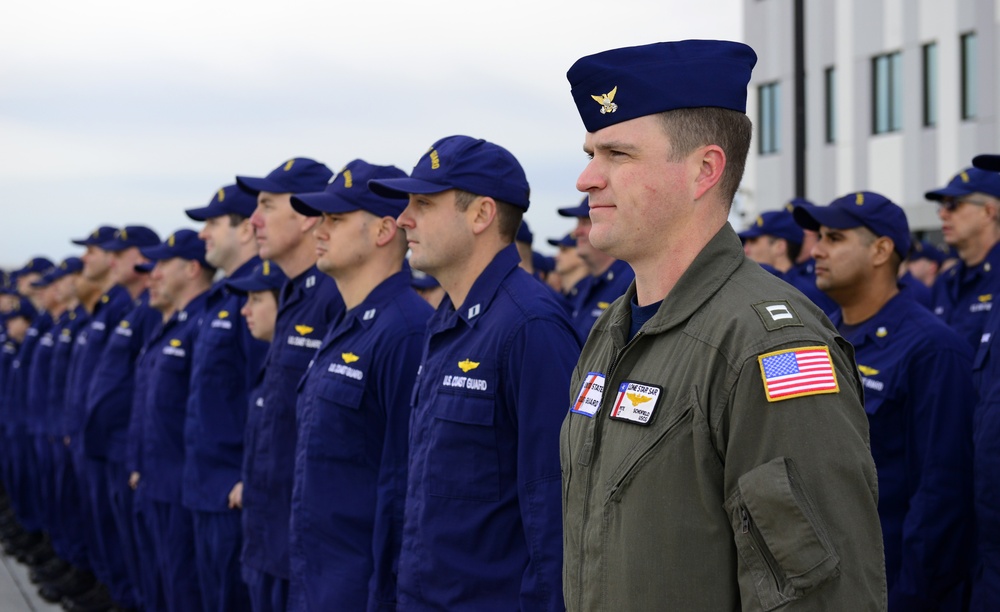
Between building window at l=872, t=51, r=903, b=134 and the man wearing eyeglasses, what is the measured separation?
1707cm

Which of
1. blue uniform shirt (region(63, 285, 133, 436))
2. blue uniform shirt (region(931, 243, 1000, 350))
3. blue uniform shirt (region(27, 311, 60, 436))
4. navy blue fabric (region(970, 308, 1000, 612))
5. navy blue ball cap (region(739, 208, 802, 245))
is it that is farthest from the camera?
blue uniform shirt (region(27, 311, 60, 436))

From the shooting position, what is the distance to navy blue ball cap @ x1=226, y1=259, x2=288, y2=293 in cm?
Result: 585

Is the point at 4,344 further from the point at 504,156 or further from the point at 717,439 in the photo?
the point at 717,439

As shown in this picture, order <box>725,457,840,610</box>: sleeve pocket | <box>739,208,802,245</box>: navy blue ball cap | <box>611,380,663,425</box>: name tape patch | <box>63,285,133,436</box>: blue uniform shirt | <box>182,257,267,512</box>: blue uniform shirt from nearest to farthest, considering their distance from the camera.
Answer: <box>725,457,840,610</box>: sleeve pocket
<box>611,380,663,425</box>: name tape patch
<box>182,257,267,512</box>: blue uniform shirt
<box>739,208,802,245</box>: navy blue ball cap
<box>63,285,133,436</box>: blue uniform shirt

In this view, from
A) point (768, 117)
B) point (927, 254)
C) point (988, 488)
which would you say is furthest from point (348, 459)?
point (768, 117)

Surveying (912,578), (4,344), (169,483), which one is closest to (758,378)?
(912,578)

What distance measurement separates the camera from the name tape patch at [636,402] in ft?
7.21

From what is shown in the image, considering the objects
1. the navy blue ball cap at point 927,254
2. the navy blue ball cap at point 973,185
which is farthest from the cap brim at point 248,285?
the navy blue ball cap at point 927,254

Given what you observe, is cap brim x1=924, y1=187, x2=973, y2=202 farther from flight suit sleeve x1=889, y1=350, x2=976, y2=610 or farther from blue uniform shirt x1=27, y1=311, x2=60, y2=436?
blue uniform shirt x1=27, y1=311, x2=60, y2=436

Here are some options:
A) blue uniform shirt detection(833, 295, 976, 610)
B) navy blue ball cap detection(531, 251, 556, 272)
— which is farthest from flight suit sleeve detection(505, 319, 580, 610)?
navy blue ball cap detection(531, 251, 556, 272)

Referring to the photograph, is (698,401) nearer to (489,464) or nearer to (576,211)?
(489,464)

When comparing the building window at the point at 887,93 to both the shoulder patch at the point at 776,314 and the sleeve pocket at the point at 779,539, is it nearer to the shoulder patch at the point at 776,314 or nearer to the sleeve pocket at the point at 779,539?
the shoulder patch at the point at 776,314

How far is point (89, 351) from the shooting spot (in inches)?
367

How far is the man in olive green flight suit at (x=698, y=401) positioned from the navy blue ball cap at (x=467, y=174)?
5.02 ft
